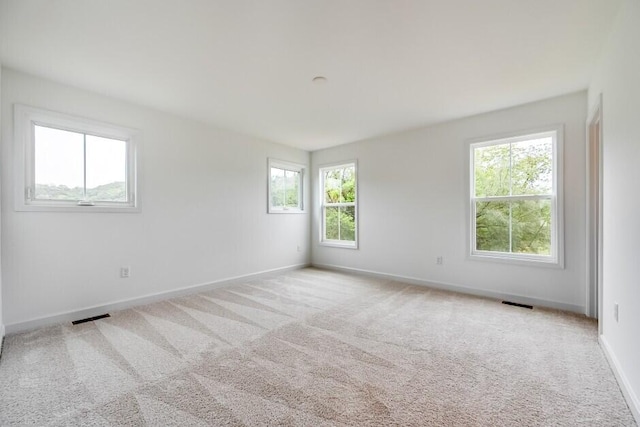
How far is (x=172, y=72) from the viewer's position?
2.65 m

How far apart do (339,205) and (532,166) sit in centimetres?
301

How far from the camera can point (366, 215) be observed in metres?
5.03

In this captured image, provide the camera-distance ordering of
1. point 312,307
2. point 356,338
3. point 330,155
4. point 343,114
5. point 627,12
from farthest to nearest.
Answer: point 330,155, point 343,114, point 312,307, point 356,338, point 627,12

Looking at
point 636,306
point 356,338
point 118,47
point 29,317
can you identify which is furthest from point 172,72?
point 636,306

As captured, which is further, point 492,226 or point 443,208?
point 443,208

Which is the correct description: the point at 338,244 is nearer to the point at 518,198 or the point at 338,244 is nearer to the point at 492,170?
the point at 492,170

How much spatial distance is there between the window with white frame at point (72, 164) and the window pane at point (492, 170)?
4.40 m

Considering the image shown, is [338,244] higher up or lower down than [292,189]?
lower down

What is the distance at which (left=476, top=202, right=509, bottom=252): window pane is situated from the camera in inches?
145

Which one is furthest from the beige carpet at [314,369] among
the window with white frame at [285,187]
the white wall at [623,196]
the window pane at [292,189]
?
the window pane at [292,189]

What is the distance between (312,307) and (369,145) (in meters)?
2.98

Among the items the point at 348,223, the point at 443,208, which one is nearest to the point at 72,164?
the point at 348,223

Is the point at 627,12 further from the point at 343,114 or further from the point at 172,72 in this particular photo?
the point at 172,72

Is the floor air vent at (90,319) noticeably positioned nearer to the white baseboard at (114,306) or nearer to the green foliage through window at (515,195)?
the white baseboard at (114,306)
